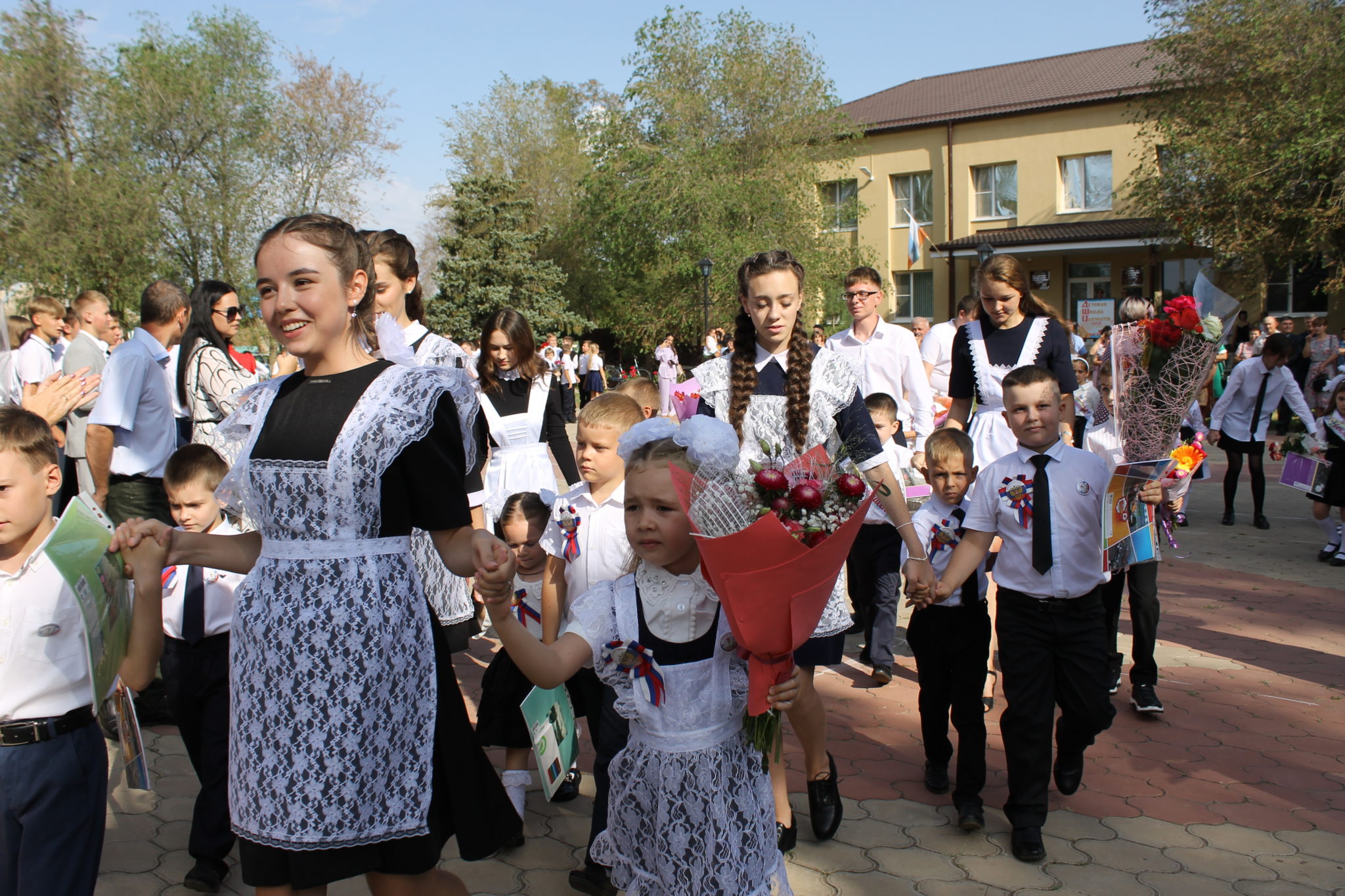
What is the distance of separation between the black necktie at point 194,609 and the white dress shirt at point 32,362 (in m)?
6.12

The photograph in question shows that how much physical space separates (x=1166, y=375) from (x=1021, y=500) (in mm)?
921

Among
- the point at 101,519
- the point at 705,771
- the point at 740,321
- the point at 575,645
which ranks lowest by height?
the point at 705,771

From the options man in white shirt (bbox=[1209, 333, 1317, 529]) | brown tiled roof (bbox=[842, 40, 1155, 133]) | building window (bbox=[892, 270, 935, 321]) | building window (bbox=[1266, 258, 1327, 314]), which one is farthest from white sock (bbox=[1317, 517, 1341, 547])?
building window (bbox=[892, 270, 935, 321])

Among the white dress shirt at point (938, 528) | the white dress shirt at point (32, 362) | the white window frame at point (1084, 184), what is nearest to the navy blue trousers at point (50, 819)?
the white dress shirt at point (938, 528)

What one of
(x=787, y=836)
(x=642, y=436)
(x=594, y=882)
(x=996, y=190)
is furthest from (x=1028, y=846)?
(x=996, y=190)

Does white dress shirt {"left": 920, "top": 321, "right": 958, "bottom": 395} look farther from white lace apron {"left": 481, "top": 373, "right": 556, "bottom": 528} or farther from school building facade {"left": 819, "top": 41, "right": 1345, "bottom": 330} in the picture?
school building facade {"left": 819, "top": 41, "right": 1345, "bottom": 330}

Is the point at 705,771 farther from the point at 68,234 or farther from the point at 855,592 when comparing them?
the point at 68,234

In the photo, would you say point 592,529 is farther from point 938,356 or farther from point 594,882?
point 938,356

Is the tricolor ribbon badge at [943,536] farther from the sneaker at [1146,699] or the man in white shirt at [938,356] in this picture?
the man in white shirt at [938,356]

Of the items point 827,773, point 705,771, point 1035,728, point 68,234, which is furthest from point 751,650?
point 68,234

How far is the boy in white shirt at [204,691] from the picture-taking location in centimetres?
345

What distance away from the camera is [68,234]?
27031mm

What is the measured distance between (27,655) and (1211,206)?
27880 mm

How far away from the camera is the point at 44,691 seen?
2598 millimetres
